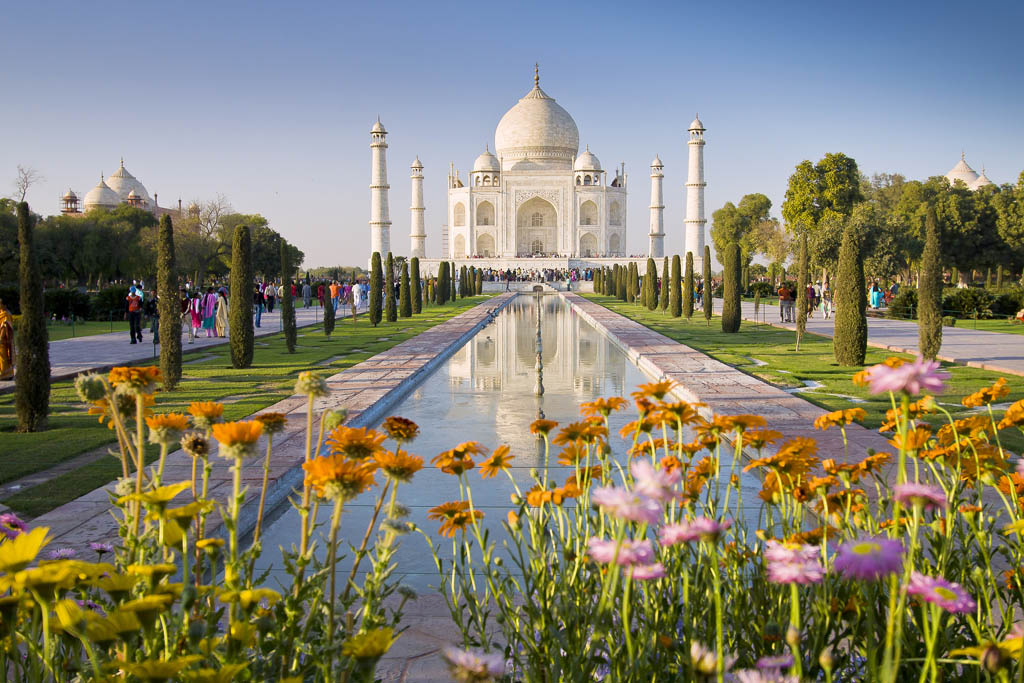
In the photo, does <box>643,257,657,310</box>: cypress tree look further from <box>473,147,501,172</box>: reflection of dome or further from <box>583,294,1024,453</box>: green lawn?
<box>473,147,501,172</box>: reflection of dome

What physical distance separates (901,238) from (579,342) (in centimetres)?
1275

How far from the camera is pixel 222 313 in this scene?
12.5 m

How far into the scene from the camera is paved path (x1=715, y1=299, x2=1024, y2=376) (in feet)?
27.1

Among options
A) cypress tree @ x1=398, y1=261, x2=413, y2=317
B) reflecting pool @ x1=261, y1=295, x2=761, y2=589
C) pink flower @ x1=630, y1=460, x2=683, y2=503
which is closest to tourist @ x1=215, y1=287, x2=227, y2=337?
reflecting pool @ x1=261, y1=295, x2=761, y2=589

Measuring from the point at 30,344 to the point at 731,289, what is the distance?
32.1 ft

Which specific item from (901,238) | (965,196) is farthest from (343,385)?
(965,196)

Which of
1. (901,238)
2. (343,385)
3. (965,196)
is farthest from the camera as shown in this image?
(965,196)

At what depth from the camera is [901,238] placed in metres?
21.1

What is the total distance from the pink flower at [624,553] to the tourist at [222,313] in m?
12.1

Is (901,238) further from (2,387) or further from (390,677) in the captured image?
(390,677)

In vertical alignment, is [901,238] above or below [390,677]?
above

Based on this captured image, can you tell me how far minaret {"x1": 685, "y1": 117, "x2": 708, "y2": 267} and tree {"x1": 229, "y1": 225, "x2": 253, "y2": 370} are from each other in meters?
32.0

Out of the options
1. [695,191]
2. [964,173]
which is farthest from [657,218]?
[964,173]

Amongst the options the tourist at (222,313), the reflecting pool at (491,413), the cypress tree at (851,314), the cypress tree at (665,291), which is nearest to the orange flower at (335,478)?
the reflecting pool at (491,413)
